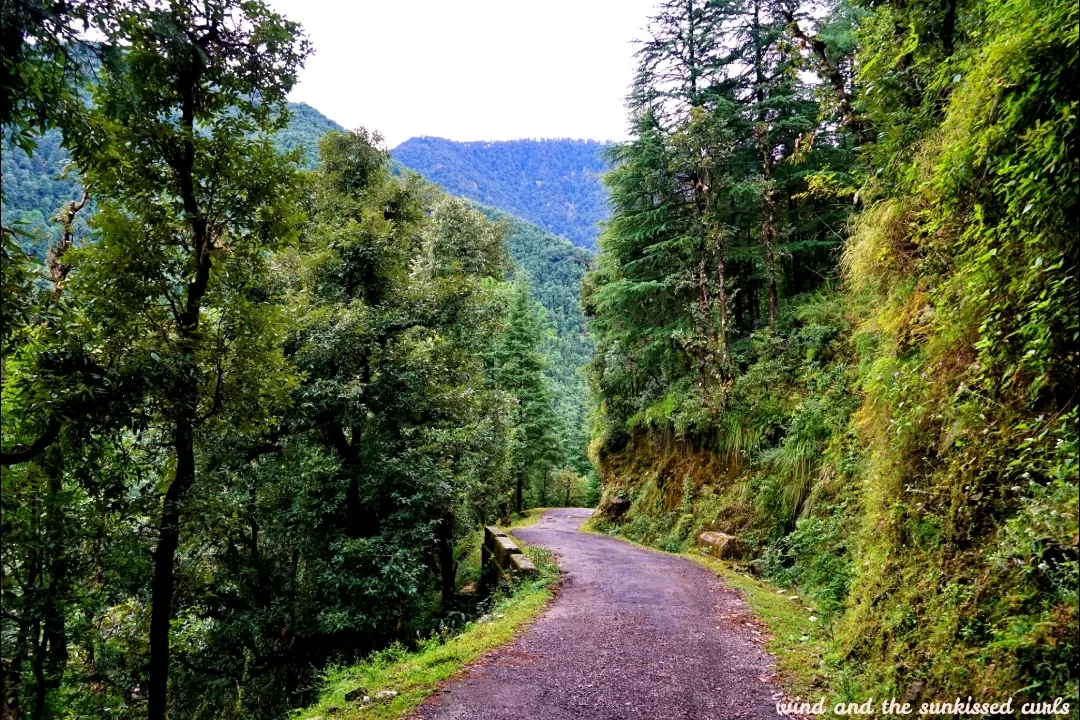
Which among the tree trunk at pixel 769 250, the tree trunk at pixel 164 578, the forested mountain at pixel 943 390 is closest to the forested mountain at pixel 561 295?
the tree trunk at pixel 769 250

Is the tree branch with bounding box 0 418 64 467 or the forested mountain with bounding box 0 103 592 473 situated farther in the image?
the forested mountain with bounding box 0 103 592 473

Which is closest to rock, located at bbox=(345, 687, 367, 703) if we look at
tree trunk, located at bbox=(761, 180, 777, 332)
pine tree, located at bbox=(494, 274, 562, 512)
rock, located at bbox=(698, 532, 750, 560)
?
rock, located at bbox=(698, 532, 750, 560)

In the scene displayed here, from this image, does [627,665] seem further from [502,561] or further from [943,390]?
[502,561]

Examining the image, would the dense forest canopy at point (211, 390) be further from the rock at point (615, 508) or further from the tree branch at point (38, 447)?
the rock at point (615, 508)

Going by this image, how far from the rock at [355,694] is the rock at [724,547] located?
847cm

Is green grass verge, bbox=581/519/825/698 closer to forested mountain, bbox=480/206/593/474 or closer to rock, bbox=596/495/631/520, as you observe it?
rock, bbox=596/495/631/520

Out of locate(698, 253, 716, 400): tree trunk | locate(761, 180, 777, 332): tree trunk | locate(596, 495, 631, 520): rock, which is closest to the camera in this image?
locate(761, 180, 777, 332): tree trunk

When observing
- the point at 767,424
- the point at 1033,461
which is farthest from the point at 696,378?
the point at 1033,461

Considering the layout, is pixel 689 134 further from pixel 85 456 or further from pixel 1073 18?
pixel 85 456

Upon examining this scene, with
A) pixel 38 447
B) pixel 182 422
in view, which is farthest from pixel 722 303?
pixel 38 447

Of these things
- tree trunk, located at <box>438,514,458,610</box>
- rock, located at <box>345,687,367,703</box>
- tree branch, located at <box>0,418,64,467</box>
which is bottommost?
tree trunk, located at <box>438,514,458,610</box>

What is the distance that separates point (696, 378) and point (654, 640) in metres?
10.2

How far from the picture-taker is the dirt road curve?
4758mm

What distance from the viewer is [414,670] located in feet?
19.3
